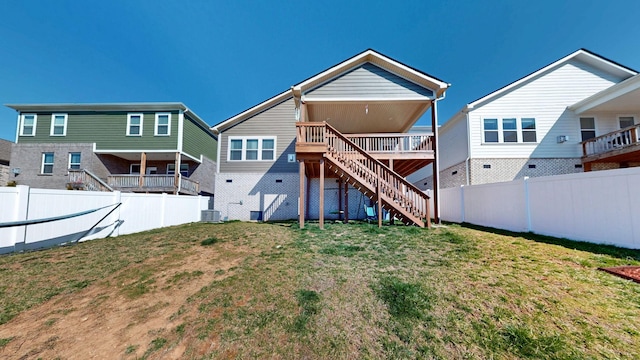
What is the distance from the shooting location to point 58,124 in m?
15.8

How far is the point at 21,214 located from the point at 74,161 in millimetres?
13840

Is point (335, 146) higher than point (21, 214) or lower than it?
higher

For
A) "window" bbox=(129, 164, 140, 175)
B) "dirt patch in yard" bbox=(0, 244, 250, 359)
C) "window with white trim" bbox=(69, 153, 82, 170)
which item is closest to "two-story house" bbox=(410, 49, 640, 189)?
"dirt patch in yard" bbox=(0, 244, 250, 359)

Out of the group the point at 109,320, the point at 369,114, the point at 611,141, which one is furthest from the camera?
the point at 369,114

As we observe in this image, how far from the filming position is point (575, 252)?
4793mm

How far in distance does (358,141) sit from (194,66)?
20836 mm

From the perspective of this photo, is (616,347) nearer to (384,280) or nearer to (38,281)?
(384,280)

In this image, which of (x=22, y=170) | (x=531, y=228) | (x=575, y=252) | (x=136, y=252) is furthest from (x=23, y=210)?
(x=22, y=170)

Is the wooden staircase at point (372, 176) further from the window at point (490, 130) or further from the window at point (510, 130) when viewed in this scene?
the window at point (510, 130)

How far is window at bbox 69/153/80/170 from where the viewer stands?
15.4 m

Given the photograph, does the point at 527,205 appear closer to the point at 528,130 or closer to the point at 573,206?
the point at 573,206

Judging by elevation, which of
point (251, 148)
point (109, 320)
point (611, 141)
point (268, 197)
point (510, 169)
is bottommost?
point (109, 320)

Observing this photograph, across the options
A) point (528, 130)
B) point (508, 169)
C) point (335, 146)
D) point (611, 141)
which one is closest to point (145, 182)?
point (335, 146)

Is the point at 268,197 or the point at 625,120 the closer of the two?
the point at 625,120
